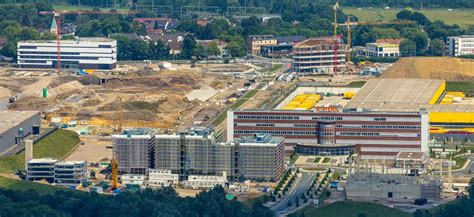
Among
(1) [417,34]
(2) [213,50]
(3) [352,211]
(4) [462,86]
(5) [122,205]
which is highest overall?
(1) [417,34]

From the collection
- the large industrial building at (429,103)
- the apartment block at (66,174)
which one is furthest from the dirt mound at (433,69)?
the apartment block at (66,174)

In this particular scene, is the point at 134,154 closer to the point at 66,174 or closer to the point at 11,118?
the point at 66,174

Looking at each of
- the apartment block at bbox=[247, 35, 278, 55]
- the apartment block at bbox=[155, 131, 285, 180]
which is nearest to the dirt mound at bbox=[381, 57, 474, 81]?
the apartment block at bbox=[247, 35, 278, 55]

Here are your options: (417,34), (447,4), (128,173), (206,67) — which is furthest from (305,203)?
(447,4)

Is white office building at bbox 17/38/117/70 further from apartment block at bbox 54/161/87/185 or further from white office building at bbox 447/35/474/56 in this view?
apartment block at bbox 54/161/87/185

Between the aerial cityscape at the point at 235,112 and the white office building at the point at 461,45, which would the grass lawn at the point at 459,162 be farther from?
the white office building at the point at 461,45

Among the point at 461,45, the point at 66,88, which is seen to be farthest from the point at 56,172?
the point at 461,45
